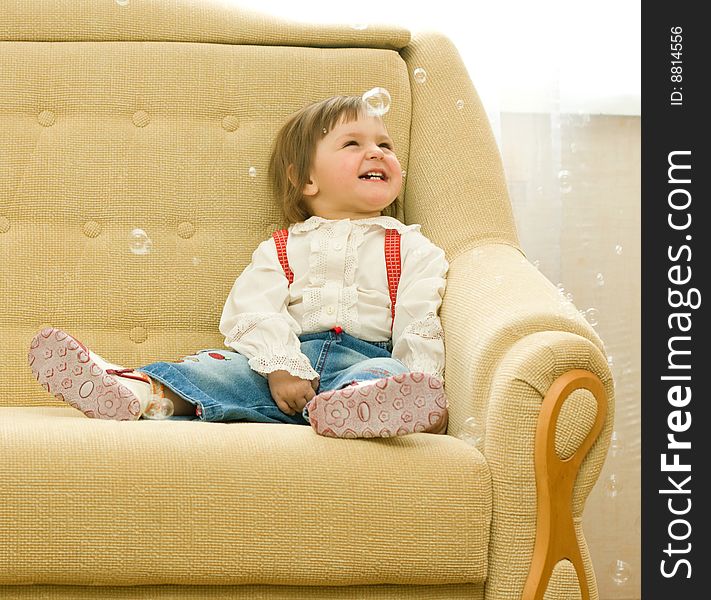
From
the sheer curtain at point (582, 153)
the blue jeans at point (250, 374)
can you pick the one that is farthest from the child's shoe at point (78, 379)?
the sheer curtain at point (582, 153)

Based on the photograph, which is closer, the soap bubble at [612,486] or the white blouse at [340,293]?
the white blouse at [340,293]

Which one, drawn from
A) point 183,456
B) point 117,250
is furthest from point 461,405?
point 117,250

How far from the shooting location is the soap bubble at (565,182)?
6.81 feet

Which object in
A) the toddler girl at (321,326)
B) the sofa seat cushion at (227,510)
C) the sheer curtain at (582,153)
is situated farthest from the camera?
the sheer curtain at (582,153)

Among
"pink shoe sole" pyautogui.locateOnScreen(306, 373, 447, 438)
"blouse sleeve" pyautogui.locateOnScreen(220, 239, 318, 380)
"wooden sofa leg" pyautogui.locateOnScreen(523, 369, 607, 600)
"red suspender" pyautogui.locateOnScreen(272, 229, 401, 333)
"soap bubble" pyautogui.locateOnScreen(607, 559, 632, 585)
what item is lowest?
"soap bubble" pyautogui.locateOnScreen(607, 559, 632, 585)

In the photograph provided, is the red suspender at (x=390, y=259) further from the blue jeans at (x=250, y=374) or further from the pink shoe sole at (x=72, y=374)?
the pink shoe sole at (x=72, y=374)

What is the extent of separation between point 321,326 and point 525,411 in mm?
462

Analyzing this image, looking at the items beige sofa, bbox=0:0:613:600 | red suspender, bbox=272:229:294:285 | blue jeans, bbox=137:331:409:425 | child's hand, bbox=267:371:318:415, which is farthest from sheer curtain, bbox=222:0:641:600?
child's hand, bbox=267:371:318:415

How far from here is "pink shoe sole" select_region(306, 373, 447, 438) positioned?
47.4 inches

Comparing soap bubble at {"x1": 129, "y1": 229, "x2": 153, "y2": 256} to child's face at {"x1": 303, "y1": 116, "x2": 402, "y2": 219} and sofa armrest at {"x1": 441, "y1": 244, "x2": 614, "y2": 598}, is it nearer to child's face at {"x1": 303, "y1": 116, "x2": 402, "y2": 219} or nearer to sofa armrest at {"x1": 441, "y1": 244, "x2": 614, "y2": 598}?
child's face at {"x1": 303, "y1": 116, "x2": 402, "y2": 219}

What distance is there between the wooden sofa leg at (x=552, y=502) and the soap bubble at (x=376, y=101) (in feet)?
2.24

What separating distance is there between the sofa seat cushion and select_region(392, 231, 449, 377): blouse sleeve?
12.5 inches

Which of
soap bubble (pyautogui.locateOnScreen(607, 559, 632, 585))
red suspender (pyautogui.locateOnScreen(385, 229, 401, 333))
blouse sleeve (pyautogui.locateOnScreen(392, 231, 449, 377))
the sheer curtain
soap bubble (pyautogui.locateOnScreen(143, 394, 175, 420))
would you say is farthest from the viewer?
the sheer curtain
